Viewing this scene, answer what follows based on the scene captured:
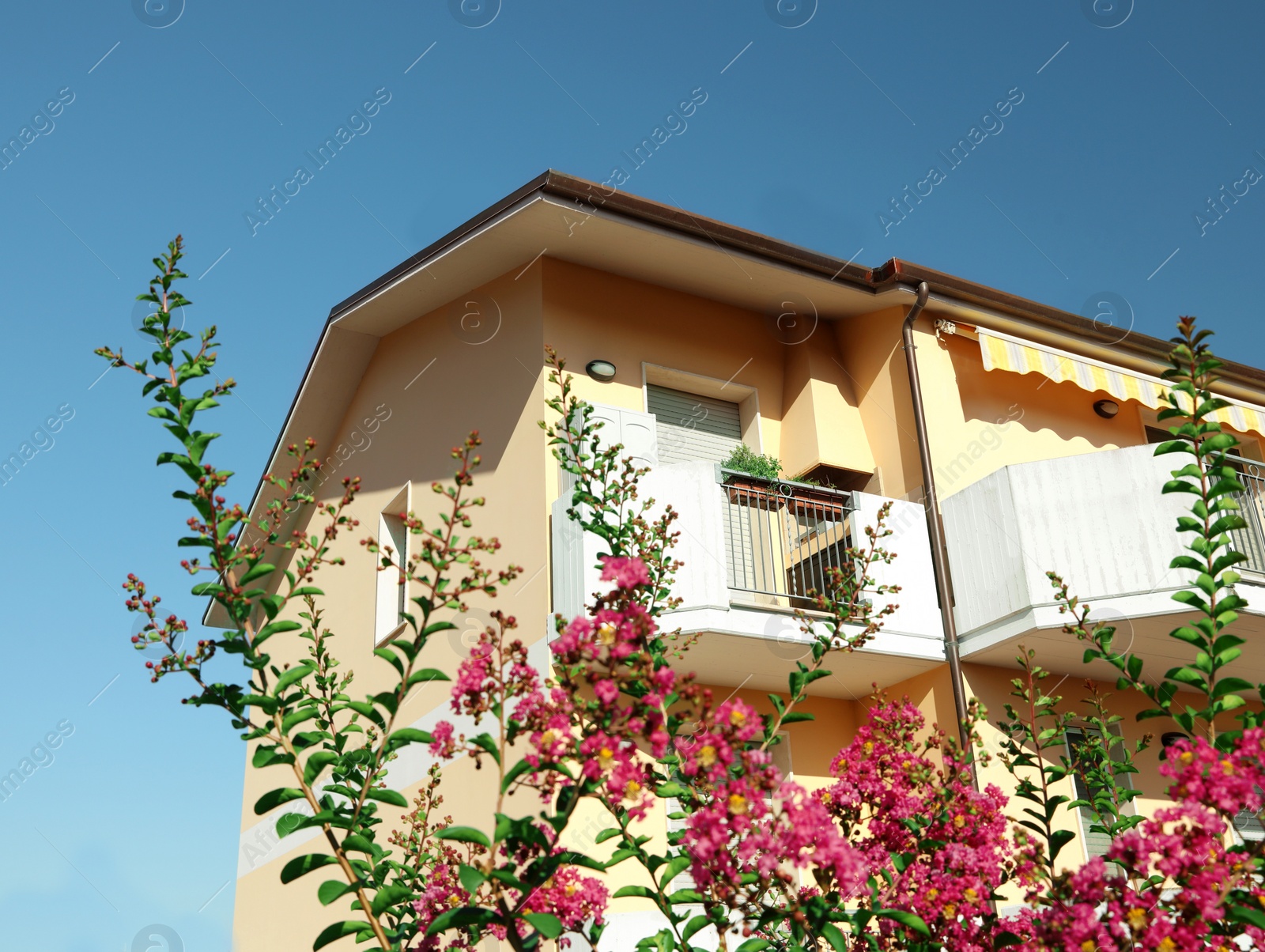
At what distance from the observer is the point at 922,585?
10.2 metres

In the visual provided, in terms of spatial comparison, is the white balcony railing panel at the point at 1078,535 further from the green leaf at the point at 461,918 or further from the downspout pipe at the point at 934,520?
the green leaf at the point at 461,918

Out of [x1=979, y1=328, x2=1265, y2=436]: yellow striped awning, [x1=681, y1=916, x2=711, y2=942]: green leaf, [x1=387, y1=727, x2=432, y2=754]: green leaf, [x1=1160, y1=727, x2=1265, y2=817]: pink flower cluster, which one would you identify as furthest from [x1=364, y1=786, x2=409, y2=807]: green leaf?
[x1=979, y1=328, x2=1265, y2=436]: yellow striped awning

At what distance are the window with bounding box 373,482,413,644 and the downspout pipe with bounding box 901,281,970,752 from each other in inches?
221

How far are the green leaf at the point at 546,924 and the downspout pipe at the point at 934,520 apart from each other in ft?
24.2

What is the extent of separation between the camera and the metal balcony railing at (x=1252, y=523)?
10.1 meters

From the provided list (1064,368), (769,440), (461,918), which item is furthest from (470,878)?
(1064,368)

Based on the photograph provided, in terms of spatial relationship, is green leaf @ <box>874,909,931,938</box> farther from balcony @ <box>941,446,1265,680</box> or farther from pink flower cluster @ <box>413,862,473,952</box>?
balcony @ <box>941,446,1265,680</box>

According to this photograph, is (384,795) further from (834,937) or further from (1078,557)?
(1078,557)

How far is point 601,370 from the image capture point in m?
10.9

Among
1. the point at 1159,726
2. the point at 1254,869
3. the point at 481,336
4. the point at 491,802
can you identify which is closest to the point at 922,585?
the point at 1159,726

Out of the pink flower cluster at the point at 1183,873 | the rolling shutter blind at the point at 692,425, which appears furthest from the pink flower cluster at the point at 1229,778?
the rolling shutter blind at the point at 692,425

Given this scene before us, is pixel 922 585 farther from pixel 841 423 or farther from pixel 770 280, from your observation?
pixel 770 280

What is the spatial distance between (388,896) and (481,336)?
9.05 meters

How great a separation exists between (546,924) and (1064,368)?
10.7m
